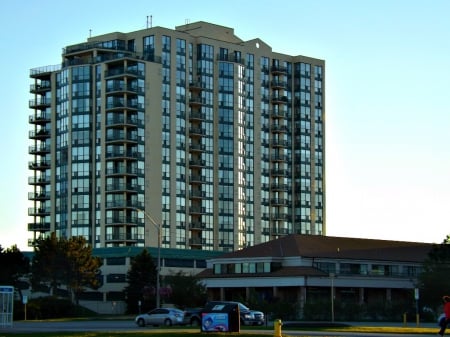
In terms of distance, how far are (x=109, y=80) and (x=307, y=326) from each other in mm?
109143

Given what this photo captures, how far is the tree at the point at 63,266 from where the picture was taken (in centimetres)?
13325

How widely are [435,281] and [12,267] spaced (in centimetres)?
5624

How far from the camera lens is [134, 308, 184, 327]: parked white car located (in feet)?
273

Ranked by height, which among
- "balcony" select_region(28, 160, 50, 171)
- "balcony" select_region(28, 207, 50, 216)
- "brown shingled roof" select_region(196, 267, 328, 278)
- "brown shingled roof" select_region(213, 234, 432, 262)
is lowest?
"brown shingled roof" select_region(196, 267, 328, 278)

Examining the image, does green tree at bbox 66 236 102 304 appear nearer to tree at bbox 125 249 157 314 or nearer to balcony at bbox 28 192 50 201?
tree at bbox 125 249 157 314

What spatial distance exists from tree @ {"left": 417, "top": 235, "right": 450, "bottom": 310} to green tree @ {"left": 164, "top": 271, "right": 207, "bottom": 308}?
26820mm

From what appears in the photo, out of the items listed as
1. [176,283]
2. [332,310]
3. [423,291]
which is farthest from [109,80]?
[332,310]

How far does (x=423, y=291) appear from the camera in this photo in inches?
4414

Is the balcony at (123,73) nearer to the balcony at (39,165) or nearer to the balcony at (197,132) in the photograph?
the balcony at (197,132)

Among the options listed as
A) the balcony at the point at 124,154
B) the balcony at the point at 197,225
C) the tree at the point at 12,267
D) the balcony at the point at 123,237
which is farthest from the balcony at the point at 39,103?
the tree at the point at 12,267

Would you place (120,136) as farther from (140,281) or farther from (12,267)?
(12,267)

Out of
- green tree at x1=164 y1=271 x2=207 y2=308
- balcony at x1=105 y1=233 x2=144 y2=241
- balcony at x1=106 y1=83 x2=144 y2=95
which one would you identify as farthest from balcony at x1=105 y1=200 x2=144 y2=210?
green tree at x1=164 y1=271 x2=207 y2=308

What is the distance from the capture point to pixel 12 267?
136 m

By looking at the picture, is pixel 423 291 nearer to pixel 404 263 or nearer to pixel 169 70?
pixel 404 263
